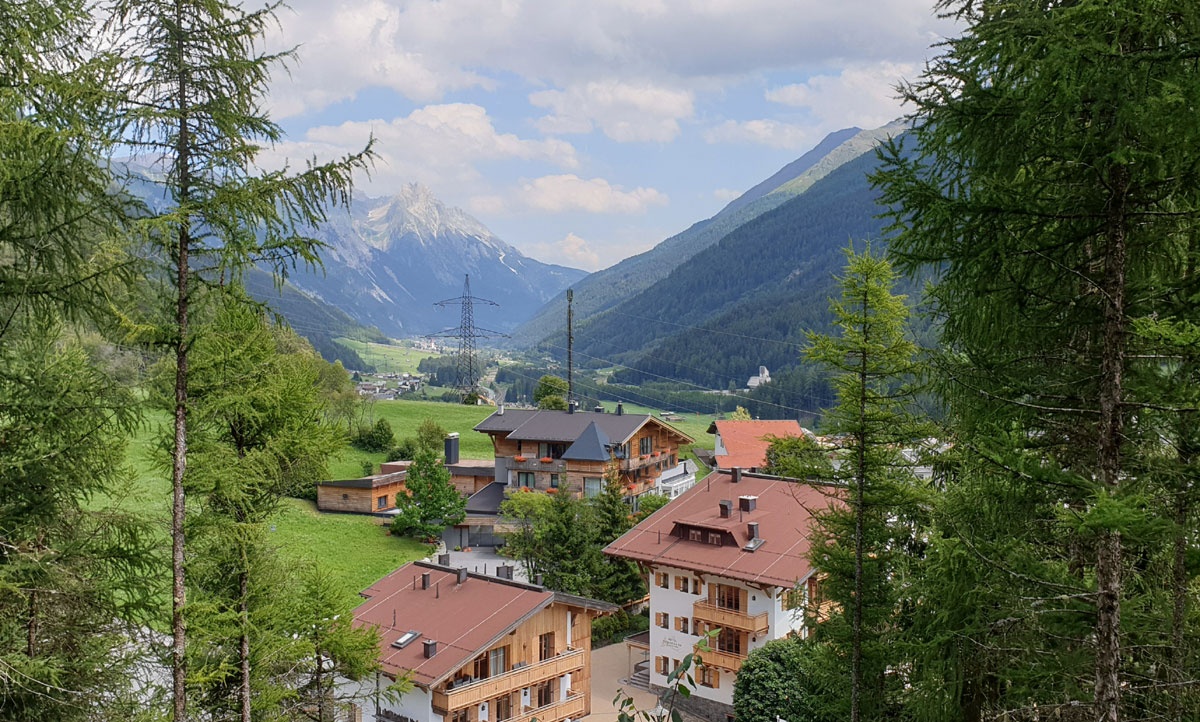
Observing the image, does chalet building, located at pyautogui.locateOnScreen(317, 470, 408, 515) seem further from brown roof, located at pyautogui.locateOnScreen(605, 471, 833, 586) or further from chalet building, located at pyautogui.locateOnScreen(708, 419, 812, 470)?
chalet building, located at pyautogui.locateOnScreen(708, 419, 812, 470)

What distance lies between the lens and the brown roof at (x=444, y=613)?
81.7ft

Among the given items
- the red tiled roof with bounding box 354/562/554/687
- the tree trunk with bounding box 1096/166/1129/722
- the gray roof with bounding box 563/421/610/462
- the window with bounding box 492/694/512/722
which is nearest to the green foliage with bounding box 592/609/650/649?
the red tiled roof with bounding box 354/562/554/687

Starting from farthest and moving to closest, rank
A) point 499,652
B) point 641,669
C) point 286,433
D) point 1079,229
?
point 641,669
point 499,652
point 286,433
point 1079,229

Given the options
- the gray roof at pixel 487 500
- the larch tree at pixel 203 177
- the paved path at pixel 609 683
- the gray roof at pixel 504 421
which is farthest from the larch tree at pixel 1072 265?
the gray roof at pixel 504 421

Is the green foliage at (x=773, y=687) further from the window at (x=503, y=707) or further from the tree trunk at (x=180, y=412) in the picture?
the tree trunk at (x=180, y=412)

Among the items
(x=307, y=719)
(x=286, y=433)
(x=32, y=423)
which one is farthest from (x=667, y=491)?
(x=32, y=423)

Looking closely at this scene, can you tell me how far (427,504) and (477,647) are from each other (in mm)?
22390

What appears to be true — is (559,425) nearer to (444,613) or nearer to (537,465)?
(537,465)

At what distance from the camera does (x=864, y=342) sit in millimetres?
14367

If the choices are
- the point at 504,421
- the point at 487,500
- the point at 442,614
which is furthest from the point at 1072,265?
Answer: the point at 504,421

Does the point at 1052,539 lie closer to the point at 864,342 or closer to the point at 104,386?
the point at 864,342

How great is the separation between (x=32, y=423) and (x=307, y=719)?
30.2 ft

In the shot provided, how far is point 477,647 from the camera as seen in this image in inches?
982

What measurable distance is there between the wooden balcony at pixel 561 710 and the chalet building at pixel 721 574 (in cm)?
302
